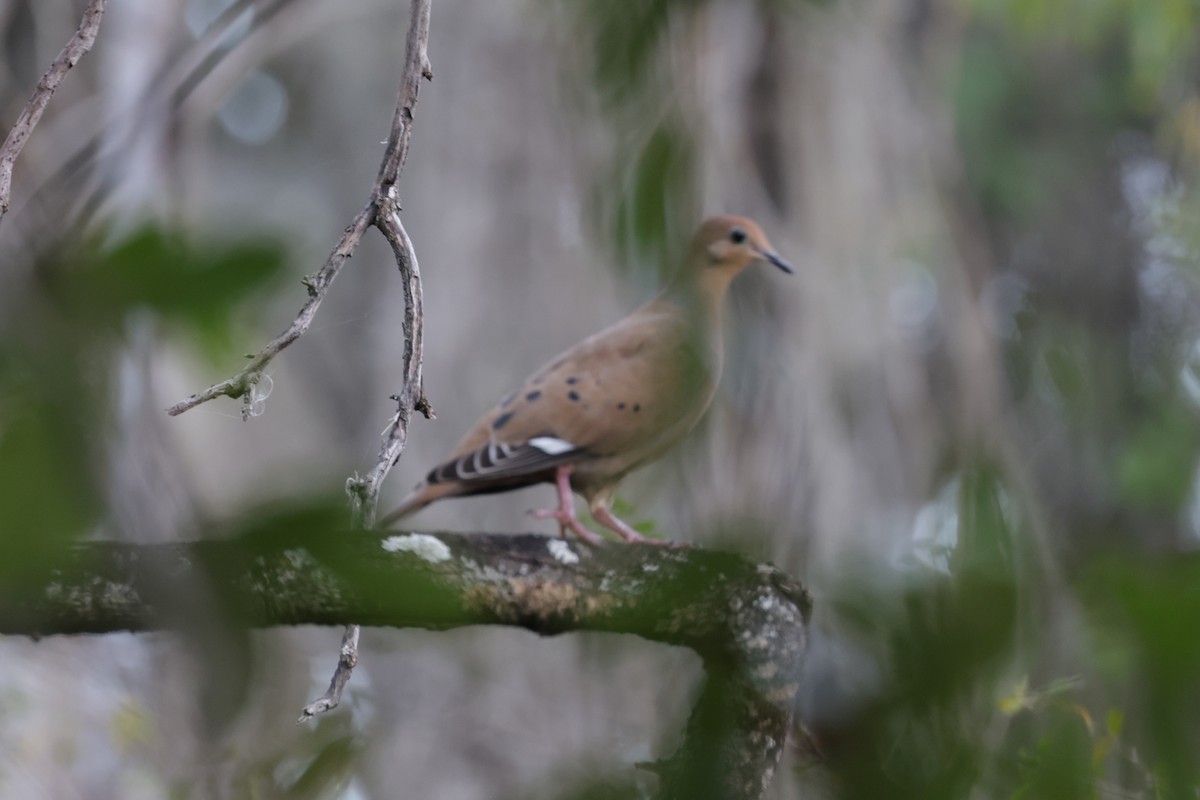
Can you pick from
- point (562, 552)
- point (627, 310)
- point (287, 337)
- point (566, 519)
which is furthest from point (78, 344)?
point (627, 310)

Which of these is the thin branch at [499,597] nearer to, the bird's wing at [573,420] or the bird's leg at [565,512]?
the bird's leg at [565,512]

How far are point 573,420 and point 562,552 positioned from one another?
78 centimetres

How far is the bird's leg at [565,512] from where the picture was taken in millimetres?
2258

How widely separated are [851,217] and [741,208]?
0.47 metres

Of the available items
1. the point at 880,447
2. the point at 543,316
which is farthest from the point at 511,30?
the point at 880,447

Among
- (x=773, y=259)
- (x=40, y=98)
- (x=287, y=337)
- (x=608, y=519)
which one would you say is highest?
(x=40, y=98)

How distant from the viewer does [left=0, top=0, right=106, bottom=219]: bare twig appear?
3.12 ft

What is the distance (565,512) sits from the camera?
94.1 inches

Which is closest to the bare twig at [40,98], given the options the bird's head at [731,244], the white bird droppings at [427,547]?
the white bird droppings at [427,547]

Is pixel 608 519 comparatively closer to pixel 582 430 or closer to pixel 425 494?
pixel 582 430

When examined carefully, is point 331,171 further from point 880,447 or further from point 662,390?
point 662,390

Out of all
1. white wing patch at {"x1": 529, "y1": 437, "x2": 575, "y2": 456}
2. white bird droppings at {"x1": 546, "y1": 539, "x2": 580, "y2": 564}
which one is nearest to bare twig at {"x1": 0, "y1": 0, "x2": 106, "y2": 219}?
white bird droppings at {"x1": 546, "y1": 539, "x2": 580, "y2": 564}

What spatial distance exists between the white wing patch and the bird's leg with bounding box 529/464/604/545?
0.11 feet

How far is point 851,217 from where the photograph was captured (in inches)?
187
